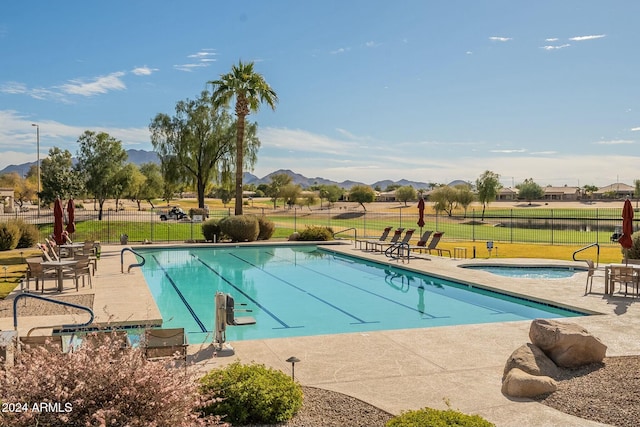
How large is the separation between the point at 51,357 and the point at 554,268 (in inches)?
692

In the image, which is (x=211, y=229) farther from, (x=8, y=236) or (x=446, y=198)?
(x=446, y=198)

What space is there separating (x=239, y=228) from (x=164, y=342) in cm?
2041

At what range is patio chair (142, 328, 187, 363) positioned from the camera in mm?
6855

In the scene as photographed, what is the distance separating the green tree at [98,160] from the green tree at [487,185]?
166ft

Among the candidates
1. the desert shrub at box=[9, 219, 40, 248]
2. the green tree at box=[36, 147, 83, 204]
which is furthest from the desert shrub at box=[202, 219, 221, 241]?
the green tree at box=[36, 147, 83, 204]

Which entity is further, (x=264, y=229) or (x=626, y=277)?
(x=264, y=229)

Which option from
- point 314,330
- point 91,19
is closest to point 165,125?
point 91,19

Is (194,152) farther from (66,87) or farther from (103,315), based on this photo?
(103,315)

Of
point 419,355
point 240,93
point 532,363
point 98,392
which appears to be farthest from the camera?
point 240,93

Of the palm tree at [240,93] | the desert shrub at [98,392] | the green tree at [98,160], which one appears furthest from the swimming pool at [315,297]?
the green tree at [98,160]

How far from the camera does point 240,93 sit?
30828 mm

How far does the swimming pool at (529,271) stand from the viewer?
18.4m

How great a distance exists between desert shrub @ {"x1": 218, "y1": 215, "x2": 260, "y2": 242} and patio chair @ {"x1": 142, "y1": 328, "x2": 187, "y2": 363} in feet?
66.6

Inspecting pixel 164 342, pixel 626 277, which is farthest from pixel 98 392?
pixel 626 277
